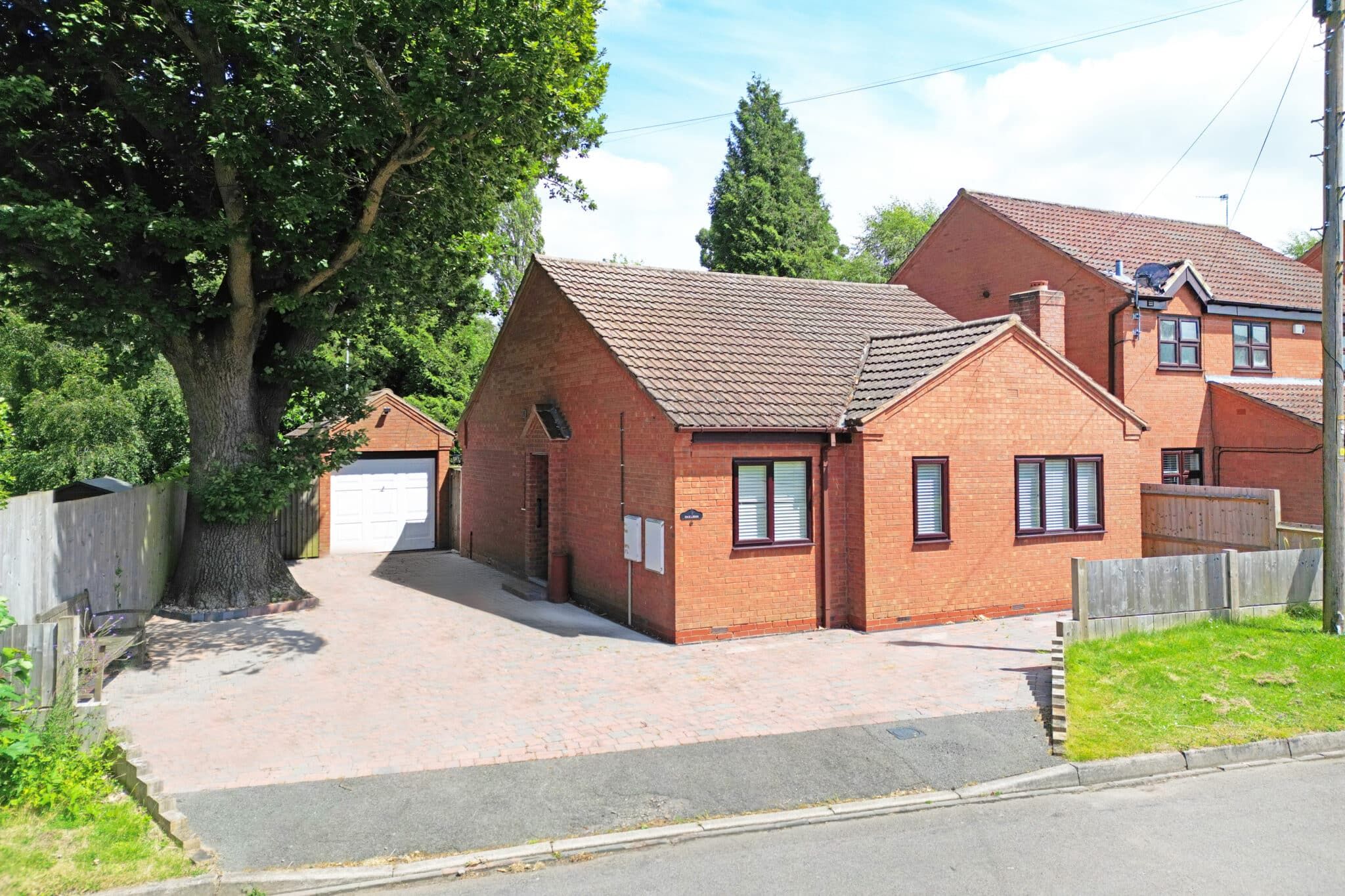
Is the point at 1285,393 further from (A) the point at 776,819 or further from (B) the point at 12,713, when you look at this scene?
(B) the point at 12,713

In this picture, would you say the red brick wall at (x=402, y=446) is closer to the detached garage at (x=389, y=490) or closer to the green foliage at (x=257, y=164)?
the detached garage at (x=389, y=490)

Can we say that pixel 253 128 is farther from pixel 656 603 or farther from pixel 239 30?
pixel 656 603

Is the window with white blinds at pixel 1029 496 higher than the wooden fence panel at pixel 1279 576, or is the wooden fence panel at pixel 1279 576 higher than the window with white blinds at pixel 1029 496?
the window with white blinds at pixel 1029 496

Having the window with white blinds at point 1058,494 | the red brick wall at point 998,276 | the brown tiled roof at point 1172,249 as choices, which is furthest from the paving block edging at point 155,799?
the brown tiled roof at point 1172,249

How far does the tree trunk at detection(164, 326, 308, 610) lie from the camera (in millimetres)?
14203

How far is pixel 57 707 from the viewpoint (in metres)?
6.97

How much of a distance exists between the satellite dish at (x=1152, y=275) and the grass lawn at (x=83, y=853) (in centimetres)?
2021

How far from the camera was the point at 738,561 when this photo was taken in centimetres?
1256

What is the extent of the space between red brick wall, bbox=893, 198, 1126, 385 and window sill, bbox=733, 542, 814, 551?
10.8m

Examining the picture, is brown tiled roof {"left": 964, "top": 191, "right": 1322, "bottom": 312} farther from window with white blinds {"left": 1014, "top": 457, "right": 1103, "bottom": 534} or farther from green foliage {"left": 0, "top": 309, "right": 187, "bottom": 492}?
green foliage {"left": 0, "top": 309, "right": 187, "bottom": 492}

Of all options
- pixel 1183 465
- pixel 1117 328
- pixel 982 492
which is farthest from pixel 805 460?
pixel 1183 465

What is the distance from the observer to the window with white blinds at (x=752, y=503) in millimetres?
12719

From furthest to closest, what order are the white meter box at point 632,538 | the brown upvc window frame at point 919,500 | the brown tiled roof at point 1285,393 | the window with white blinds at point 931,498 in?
the brown tiled roof at point 1285,393, the window with white blinds at point 931,498, the brown upvc window frame at point 919,500, the white meter box at point 632,538

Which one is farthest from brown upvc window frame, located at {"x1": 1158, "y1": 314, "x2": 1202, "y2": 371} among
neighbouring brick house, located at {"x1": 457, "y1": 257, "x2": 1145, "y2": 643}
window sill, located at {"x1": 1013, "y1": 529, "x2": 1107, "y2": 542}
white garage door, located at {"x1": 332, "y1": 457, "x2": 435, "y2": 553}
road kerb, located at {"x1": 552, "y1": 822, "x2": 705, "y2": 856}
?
road kerb, located at {"x1": 552, "y1": 822, "x2": 705, "y2": 856}
